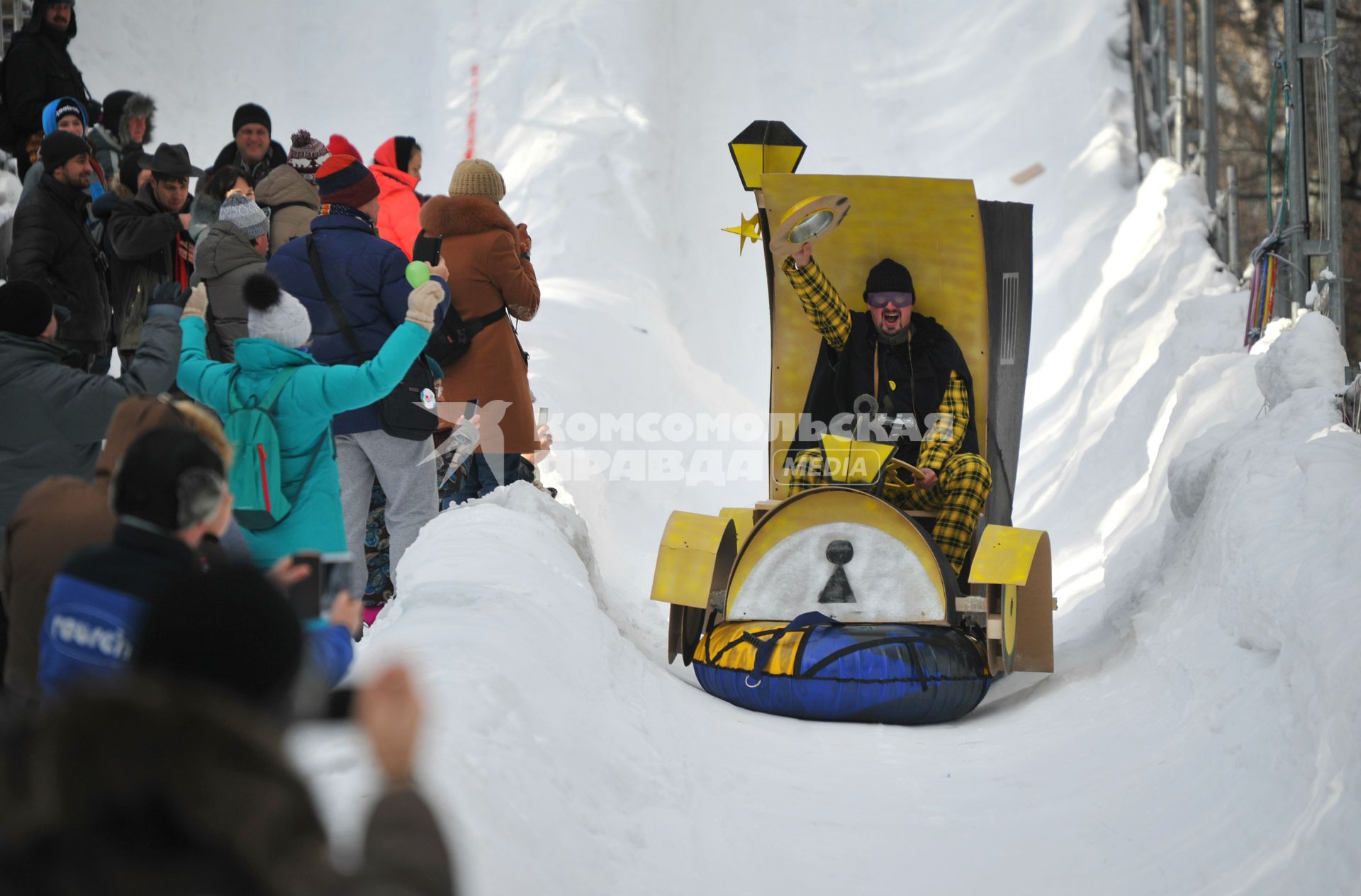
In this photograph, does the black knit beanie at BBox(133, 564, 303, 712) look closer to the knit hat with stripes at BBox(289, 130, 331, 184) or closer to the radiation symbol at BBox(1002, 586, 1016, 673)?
the radiation symbol at BBox(1002, 586, 1016, 673)

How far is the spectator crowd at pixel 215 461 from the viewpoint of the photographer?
1016 millimetres

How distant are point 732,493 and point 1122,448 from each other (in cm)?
296

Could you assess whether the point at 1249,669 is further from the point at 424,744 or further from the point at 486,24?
the point at 486,24

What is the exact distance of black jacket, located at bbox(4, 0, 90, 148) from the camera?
7781 mm

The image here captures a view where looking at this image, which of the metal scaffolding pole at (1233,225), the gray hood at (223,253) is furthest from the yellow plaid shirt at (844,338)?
the metal scaffolding pole at (1233,225)

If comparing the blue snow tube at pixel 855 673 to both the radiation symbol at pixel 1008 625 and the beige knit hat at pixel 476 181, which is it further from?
the beige knit hat at pixel 476 181

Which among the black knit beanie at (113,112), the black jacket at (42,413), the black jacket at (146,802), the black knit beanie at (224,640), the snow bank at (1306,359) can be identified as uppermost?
the black knit beanie at (113,112)

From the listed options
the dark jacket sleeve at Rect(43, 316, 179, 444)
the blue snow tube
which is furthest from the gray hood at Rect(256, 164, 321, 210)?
the blue snow tube

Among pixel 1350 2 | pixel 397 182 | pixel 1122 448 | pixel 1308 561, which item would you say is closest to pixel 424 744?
pixel 1308 561

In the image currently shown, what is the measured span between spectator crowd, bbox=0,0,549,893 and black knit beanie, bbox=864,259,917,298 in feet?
5.10

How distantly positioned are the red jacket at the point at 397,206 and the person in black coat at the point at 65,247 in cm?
185

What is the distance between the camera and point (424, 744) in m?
2.54

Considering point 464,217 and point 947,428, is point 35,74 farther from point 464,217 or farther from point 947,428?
point 947,428

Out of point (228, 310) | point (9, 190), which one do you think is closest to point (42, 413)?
point (228, 310)
